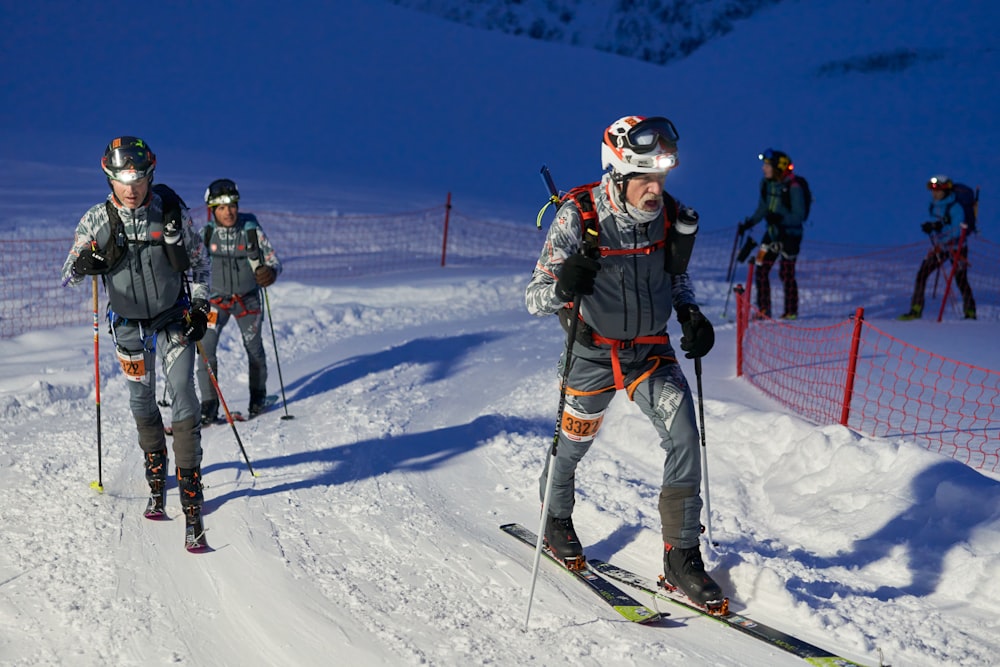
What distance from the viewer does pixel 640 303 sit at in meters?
4.95

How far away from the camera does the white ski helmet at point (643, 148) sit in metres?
4.70

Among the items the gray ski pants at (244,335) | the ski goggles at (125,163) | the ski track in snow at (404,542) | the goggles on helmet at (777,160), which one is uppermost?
the goggles on helmet at (777,160)

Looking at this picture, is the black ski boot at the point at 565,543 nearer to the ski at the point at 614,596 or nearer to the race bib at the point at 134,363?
the ski at the point at 614,596

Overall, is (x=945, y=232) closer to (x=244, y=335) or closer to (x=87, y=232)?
(x=244, y=335)

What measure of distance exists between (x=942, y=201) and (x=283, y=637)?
11.3 meters

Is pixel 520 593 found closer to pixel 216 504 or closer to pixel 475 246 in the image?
pixel 216 504

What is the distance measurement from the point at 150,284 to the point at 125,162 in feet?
2.55

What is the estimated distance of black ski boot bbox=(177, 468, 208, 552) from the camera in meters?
5.87

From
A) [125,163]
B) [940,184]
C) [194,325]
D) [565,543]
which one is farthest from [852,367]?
[940,184]

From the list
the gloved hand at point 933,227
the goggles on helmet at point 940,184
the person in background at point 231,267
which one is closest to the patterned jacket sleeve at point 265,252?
the person in background at point 231,267

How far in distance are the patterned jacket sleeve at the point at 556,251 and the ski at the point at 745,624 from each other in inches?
66.7

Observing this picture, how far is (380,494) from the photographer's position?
22.4 feet

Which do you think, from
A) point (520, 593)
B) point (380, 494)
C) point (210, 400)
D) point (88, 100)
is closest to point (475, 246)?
point (210, 400)

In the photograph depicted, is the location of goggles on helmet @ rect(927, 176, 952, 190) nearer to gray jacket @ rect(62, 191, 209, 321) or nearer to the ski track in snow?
the ski track in snow
